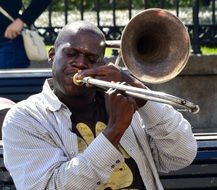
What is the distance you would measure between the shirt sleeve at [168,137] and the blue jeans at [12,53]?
3478mm

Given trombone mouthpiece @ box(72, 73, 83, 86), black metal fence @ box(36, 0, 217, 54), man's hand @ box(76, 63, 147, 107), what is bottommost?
black metal fence @ box(36, 0, 217, 54)

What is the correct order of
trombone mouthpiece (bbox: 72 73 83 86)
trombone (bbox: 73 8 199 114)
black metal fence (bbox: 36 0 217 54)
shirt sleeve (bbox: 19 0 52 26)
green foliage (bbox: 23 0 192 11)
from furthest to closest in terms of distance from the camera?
green foliage (bbox: 23 0 192 11) < black metal fence (bbox: 36 0 217 54) < shirt sleeve (bbox: 19 0 52 26) < trombone (bbox: 73 8 199 114) < trombone mouthpiece (bbox: 72 73 83 86)

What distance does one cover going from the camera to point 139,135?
14.9 ft

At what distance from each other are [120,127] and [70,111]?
383mm

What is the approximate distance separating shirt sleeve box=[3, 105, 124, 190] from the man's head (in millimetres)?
205

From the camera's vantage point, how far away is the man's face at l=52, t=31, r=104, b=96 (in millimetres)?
4344

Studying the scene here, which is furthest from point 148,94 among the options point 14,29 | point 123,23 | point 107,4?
point 107,4

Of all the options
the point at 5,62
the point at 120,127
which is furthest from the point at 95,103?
the point at 5,62

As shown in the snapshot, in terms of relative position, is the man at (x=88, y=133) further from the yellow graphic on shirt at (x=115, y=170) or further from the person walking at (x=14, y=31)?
the person walking at (x=14, y=31)

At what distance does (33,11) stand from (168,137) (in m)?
3.71

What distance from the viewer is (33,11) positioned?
796 cm

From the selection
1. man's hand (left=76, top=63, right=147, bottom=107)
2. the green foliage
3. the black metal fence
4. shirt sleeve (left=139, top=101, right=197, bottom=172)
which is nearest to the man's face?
man's hand (left=76, top=63, right=147, bottom=107)

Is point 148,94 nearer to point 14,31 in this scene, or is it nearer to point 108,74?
point 108,74

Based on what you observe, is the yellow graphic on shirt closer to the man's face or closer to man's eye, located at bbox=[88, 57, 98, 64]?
the man's face
